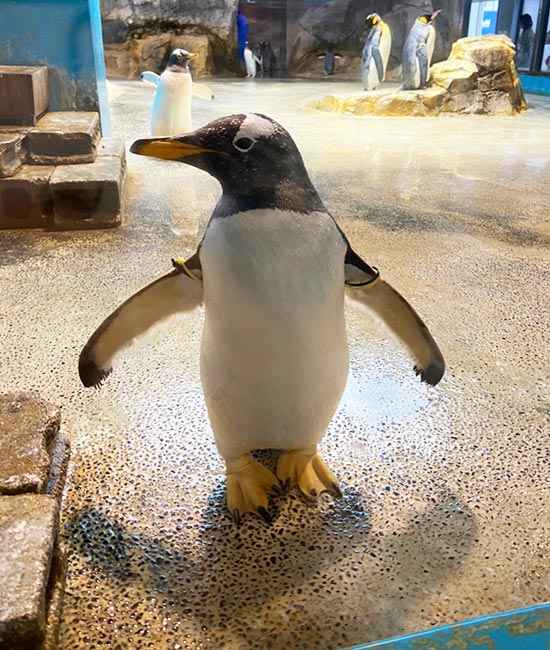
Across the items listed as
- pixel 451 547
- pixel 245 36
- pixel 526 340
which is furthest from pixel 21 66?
pixel 245 36

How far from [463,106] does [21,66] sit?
5.45m

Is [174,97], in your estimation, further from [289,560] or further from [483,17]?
[483,17]

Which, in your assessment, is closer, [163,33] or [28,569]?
[28,569]

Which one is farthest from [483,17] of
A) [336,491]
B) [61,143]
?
[336,491]

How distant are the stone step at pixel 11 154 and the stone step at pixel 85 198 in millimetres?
180

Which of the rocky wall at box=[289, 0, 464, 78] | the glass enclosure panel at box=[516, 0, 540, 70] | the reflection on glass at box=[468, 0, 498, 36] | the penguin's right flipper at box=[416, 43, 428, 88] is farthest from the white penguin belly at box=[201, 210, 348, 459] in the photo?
the reflection on glass at box=[468, 0, 498, 36]

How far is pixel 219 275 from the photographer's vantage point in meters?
1.10

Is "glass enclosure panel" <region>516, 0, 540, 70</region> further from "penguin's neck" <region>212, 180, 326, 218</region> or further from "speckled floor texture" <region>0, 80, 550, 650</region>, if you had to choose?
"penguin's neck" <region>212, 180, 326, 218</region>

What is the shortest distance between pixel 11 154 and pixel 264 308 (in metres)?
2.37

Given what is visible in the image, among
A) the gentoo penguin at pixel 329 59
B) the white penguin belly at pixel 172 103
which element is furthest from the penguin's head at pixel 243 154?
the gentoo penguin at pixel 329 59

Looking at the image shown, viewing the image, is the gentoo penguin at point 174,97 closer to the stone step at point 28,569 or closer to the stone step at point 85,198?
the stone step at point 85,198

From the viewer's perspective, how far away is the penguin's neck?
3.48 feet

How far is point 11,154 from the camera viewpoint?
300cm

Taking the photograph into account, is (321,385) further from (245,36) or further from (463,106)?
(245,36)
